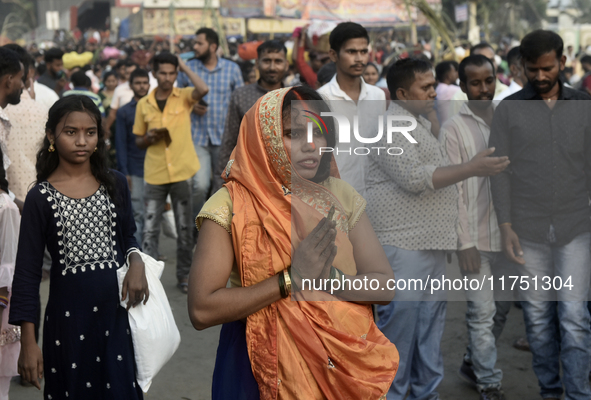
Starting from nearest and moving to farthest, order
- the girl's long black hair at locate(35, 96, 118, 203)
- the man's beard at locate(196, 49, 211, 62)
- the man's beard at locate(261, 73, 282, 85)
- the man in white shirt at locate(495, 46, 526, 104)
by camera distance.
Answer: the girl's long black hair at locate(35, 96, 118, 203), the man's beard at locate(261, 73, 282, 85), the man in white shirt at locate(495, 46, 526, 104), the man's beard at locate(196, 49, 211, 62)

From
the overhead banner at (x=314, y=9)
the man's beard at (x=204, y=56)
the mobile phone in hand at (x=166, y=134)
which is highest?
the overhead banner at (x=314, y=9)

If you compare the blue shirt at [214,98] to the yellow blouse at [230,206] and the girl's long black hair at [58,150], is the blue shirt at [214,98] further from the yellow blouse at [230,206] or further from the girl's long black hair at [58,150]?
the yellow blouse at [230,206]

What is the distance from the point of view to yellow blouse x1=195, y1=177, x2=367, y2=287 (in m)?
2.00

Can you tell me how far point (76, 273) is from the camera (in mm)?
2668

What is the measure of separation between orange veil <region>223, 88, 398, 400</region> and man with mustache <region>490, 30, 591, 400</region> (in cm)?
169

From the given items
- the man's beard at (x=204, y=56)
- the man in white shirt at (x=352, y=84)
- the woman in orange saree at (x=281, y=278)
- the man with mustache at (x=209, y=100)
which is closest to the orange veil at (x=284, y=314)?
the woman in orange saree at (x=281, y=278)

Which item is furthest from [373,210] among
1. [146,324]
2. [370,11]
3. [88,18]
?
[88,18]

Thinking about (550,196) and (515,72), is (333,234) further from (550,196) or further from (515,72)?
(515,72)

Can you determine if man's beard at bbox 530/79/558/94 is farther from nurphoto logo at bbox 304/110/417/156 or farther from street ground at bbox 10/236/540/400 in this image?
street ground at bbox 10/236/540/400

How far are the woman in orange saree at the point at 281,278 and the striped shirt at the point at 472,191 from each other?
1.67m

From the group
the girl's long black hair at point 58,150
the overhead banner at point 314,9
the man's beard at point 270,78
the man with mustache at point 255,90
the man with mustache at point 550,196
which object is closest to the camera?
the girl's long black hair at point 58,150

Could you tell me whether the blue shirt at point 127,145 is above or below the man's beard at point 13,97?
below

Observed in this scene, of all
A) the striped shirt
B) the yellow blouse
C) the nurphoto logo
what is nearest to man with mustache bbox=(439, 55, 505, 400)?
the striped shirt

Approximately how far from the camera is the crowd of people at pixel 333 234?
6.48ft
